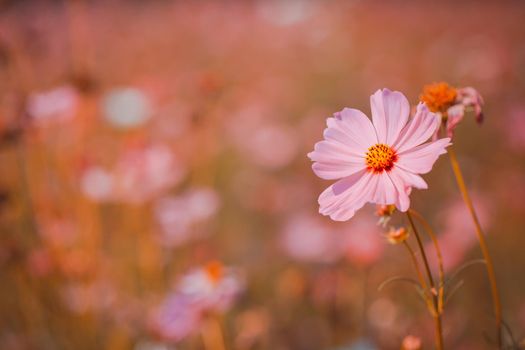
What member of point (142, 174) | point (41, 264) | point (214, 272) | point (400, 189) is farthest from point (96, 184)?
point (400, 189)

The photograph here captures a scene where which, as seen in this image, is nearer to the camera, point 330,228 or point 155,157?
point 155,157

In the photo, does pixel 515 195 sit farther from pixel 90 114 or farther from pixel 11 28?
pixel 11 28

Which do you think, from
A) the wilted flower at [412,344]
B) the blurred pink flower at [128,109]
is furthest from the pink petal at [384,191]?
the blurred pink flower at [128,109]

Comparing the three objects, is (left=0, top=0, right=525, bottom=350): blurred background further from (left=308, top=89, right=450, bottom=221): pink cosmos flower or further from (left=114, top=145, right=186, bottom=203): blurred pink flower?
(left=308, top=89, right=450, bottom=221): pink cosmos flower

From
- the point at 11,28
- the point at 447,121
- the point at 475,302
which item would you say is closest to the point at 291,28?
the point at 11,28

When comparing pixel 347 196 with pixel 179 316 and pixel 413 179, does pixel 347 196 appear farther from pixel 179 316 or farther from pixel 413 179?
pixel 179 316
